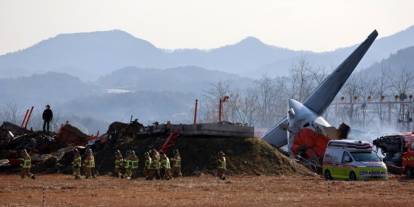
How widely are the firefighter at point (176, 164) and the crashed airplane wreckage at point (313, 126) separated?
1175 cm

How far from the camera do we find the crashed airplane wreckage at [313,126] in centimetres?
5012

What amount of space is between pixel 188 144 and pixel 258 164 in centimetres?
467

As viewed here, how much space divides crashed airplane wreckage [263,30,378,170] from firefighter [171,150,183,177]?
11.8 meters

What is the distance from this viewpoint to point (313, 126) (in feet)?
171

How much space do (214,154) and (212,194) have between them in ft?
49.5

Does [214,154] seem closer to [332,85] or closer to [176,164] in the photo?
[176,164]

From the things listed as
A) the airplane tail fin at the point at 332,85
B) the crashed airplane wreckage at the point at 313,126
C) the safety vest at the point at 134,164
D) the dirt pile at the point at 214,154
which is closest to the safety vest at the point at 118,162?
the safety vest at the point at 134,164

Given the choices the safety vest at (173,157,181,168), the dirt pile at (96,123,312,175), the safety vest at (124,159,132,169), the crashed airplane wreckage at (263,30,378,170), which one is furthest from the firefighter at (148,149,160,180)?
the crashed airplane wreckage at (263,30,378,170)

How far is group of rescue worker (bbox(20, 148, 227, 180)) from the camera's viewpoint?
39812 mm

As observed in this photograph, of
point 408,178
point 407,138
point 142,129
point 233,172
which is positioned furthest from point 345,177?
point 142,129

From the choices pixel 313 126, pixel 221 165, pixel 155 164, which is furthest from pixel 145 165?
pixel 313 126

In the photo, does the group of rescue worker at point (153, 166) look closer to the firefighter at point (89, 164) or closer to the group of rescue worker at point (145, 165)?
the group of rescue worker at point (145, 165)

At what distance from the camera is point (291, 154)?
52125 millimetres

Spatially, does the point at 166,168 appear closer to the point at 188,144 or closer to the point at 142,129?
the point at 188,144
